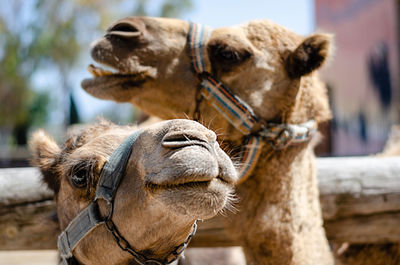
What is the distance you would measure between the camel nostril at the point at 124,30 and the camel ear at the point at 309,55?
98 cm

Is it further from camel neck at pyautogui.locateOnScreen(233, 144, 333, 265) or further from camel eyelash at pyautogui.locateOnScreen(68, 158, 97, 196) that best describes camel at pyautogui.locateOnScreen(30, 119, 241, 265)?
camel neck at pyautogui.locateOnScreen(233, 144, 333, 265)

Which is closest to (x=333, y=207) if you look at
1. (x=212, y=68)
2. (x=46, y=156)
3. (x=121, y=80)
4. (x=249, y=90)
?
(x=249, y=90)

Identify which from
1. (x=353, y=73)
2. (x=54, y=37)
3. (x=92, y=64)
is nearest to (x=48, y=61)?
(x=54, y=37)

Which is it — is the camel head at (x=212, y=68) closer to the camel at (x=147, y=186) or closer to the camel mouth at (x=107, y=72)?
the camel mouth at (x=107, y=72)

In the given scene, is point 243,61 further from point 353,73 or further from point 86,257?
point 353,73

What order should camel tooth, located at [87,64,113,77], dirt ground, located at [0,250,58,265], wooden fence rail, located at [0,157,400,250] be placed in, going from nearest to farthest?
1. camel tooth, located at [87,64,113,77]
2. wooden fence rail, located at [0,157,400,250]
3. dirt ground, located at [0,250,58,265]

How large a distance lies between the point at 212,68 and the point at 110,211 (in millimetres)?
1307

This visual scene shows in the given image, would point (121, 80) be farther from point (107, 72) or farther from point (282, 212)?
point (282, 212)

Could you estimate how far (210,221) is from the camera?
2889mm

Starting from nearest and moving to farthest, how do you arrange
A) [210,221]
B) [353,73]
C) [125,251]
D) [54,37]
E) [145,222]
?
[145,222] → [125,251] → [210,221] → [353,73] → [54,37]

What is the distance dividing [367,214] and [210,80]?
1.52 meters

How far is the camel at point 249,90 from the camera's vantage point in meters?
2.63

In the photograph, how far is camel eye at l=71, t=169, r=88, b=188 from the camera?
185 centimetres

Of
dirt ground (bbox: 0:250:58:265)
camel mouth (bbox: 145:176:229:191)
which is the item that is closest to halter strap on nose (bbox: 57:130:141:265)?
camel mouth (bbox: 145:176:229:191)
